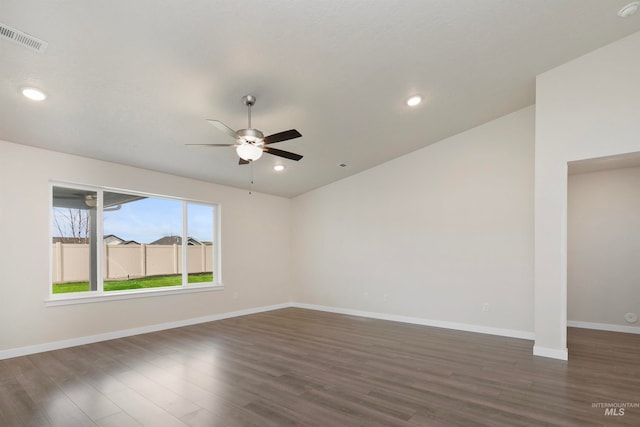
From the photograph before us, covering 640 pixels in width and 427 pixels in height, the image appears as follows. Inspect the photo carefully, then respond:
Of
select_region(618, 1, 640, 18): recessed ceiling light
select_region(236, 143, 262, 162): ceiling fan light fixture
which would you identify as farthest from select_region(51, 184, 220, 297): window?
select_region(618, 1, 640, 18): recessed ceiling light

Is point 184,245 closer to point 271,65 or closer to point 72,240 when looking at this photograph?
point 72,240

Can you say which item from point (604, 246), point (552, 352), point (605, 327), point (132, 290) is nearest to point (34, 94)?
point (132, 290)

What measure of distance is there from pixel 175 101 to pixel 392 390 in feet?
12.4

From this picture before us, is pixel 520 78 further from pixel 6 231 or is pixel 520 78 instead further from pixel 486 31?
pixel 6 231

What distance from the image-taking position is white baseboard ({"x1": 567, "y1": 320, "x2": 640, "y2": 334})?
4.96 m

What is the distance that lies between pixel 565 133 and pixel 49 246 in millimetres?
6945

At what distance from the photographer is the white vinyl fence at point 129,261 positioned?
4.52 m

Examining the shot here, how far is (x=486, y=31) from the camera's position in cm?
317

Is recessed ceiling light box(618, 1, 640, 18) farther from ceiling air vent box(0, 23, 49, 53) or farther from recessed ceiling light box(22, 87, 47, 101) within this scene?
recessed ceiling light box(22, 87, 47, 101)

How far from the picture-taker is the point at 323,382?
3164mm

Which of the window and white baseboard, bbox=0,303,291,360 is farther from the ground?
the window

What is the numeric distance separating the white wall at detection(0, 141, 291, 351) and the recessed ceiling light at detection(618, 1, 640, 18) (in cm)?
622

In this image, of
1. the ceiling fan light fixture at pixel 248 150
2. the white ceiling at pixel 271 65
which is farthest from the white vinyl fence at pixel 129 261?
the ceiling fan light fixture at pixel 248 150

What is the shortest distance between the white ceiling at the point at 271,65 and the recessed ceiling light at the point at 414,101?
8 cm
